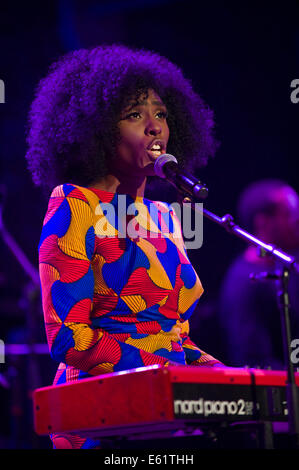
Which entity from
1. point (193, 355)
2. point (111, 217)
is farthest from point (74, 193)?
point (193, 355)

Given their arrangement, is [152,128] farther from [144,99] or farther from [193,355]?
[193,355]

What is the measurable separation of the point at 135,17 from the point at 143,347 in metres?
4.74

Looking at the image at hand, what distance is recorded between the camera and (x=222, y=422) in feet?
5.89

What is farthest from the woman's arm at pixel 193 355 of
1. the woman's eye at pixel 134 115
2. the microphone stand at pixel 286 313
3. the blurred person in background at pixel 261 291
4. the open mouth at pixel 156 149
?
the blurred person in background at pixel 261 291

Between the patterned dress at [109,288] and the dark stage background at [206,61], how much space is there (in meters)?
3.30

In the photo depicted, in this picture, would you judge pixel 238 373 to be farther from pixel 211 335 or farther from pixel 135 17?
pixel 135 17

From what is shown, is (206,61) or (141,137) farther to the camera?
(206,61)

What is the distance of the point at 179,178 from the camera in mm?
2137

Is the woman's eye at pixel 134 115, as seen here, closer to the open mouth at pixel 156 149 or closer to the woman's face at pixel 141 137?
the woman's face at pixel 141 137

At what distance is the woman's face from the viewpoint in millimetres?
2487

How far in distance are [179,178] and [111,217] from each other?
14.8 inches

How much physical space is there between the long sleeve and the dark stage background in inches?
143

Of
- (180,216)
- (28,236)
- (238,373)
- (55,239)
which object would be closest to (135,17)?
(28,236)

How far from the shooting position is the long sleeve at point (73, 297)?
2021mm
